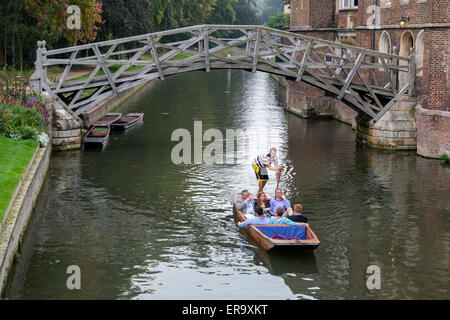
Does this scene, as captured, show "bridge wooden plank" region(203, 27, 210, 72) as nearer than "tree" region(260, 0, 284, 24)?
Yes

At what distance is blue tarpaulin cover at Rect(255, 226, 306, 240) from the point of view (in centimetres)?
1639

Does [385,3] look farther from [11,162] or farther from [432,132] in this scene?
[11,162]

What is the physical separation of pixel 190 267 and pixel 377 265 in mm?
4032

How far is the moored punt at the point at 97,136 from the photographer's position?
28.9 meters

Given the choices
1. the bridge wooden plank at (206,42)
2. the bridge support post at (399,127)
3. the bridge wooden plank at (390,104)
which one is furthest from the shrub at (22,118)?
the bridge support post at (399,127)

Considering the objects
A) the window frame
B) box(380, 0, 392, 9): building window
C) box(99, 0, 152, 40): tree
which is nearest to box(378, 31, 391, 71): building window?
box(380, 0, 392, 9): building window

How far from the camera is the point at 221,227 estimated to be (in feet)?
60.4

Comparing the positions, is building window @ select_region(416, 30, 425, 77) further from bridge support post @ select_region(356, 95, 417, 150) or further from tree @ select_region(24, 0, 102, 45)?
tree @ select_region(24, 0, 102, 45)

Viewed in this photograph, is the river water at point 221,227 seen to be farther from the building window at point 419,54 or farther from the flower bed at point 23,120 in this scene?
the building window at point 419,54

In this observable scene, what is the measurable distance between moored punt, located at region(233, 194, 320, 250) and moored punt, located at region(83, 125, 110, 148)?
43.6 ft

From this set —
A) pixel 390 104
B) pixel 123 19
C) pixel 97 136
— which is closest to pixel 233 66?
pixel 97 136

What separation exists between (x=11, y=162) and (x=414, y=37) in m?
16.3
